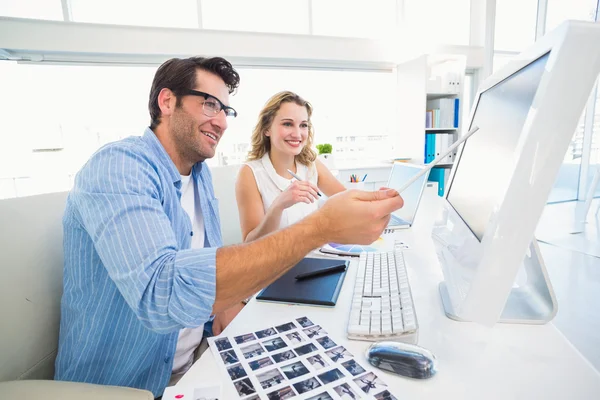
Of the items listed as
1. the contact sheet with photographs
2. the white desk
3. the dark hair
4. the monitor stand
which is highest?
the dark hair

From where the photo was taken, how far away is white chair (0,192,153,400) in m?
0.57

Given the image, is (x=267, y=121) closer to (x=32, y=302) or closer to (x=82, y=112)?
(x=32, y=302)

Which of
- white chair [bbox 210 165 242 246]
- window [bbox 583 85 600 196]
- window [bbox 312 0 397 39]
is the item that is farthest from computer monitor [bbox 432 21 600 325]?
window [bbox 583 85 600 196]

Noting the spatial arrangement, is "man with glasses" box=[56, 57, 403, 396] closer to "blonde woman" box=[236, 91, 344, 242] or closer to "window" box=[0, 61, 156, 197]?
"blonde woman" box=[236, 91, 344, 242]

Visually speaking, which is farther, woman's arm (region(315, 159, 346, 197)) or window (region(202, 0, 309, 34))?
window (region(202, 0, 309, 34))

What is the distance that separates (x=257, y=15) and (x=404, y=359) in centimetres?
397

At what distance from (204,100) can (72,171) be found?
10.6 feet

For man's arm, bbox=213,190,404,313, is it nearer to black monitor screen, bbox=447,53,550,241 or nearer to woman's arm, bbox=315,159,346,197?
black monitor screen, bbox=447,53,550,241

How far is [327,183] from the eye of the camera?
2.00 meters

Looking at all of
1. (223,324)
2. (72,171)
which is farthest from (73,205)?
(72,171)

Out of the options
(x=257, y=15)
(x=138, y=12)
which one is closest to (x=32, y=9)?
(x=138, y=12)

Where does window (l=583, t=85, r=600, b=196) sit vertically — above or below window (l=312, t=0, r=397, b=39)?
below

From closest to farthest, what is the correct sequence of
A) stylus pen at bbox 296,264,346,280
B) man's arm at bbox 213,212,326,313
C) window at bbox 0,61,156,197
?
man's arm at bbox 213,212,326,313
stylus pen at bbox 296,264,346,280
window at bbox 0,61,156,197

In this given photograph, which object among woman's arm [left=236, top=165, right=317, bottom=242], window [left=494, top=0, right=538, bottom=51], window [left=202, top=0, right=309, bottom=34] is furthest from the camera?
window [left=494, top=0, right=538, bottom=51]
